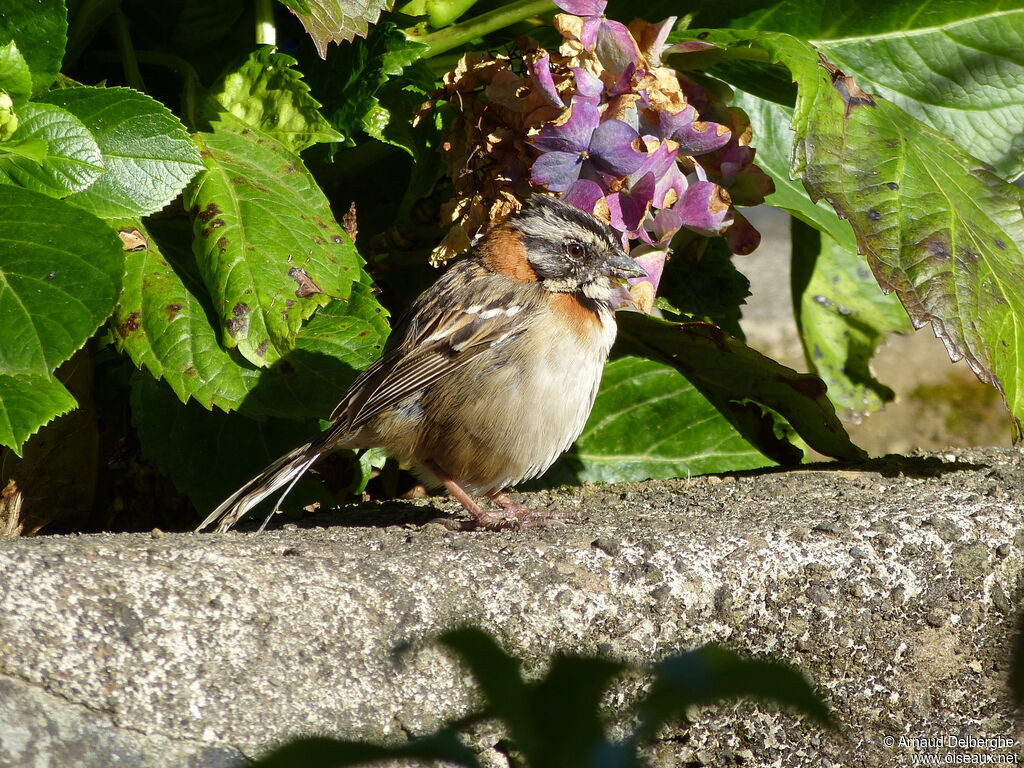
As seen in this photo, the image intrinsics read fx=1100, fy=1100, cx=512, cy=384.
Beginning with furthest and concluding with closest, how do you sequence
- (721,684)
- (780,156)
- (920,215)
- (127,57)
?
1. (780,156)
2. (127,57)
3. (920,215)
4. (721,684)

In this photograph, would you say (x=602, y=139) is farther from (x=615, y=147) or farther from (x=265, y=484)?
(x=265, y=484)

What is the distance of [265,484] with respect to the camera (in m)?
3.44

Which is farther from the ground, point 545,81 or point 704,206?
point 545,81

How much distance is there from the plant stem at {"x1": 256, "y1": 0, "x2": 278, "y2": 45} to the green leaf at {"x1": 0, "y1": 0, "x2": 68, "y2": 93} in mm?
860

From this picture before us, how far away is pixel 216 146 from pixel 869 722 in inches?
100

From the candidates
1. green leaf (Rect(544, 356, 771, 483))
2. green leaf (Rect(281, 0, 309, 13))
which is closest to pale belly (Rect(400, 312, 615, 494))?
green leaf (Rect(544, 356, 771, 483))

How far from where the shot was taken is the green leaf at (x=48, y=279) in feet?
8.48

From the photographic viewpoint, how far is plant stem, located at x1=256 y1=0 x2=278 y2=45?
3.81 meters

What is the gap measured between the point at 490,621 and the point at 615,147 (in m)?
1.62

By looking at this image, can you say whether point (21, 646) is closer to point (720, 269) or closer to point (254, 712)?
point (254, 712)

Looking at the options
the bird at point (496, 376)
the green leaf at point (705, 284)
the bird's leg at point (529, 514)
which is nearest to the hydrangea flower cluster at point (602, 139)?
the bird at point (496, 376)

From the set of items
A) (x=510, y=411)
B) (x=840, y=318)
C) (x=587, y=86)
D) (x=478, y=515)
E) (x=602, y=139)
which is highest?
(x=587, y=86)

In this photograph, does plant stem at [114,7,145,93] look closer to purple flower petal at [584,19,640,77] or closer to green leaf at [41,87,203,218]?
green leaf at [41,87,203,218]

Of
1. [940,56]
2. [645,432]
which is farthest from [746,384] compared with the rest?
[940,56]
